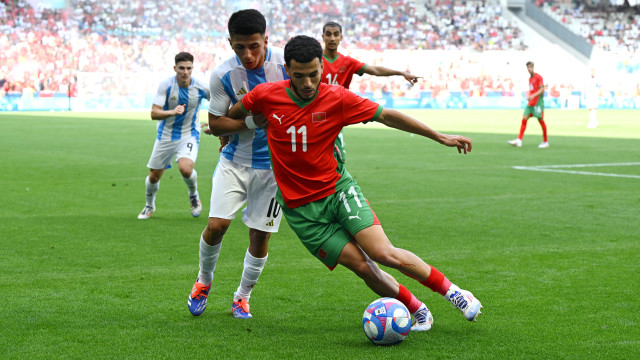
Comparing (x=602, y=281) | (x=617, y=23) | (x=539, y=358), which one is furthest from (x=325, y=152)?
(x=617, y=23)

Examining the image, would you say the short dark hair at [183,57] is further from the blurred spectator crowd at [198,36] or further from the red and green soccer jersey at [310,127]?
the blurred spectator crowd at [198,36]

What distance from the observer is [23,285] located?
6.06 meters

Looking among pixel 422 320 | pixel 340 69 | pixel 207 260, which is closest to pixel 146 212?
pixel 340 69

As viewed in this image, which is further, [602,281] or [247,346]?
[602,281]

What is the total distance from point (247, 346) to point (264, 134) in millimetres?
1518

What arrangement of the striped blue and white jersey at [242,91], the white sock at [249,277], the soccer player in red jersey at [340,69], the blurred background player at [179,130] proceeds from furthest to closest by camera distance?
the soccer player in red jersey at [340,69]
the blurred background player at [179,130]
the white sock at [249,277]
the striped blue and white jersey at [242,91]

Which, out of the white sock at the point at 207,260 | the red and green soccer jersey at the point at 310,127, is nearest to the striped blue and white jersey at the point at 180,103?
the white sock at the point at 207,260

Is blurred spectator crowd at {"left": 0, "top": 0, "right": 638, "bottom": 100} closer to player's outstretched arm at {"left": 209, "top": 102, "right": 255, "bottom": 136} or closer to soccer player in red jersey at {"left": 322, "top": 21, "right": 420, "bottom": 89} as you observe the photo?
soccer player in red jersey at {"left": 322, "top": 21, "right": 420, "bottom": 89}

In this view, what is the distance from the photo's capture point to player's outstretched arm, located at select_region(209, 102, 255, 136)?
495 cm

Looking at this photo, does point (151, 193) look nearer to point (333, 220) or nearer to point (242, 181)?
point (242, 181)

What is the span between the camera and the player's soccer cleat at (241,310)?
523 cm

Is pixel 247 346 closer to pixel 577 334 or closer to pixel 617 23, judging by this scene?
pixel 577 334

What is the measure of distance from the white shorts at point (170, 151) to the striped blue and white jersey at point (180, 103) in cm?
A: 6

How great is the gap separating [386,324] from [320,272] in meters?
2.11
